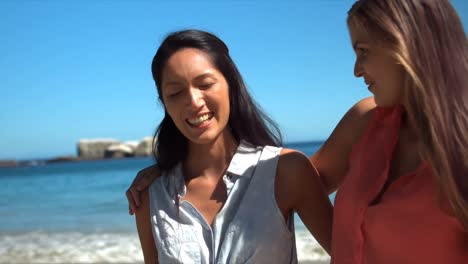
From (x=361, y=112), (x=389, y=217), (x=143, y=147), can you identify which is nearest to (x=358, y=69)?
(x=361, y=112)

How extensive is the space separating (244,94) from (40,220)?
490 inches

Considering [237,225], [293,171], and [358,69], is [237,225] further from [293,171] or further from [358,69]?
[358,69]

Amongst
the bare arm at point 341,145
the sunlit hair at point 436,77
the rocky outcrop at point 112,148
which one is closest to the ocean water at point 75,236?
the bare arm at point 341,145

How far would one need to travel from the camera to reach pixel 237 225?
2.46 m

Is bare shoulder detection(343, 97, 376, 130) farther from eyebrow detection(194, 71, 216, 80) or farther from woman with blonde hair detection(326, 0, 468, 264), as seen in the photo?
eyebrow detection(194, 71, 216, 80)

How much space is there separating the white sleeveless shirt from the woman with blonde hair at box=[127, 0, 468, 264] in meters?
0.41

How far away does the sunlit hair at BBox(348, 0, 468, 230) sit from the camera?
5.60 ft

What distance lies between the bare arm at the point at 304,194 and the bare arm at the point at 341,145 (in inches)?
3.6

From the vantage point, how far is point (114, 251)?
8242 millimetres

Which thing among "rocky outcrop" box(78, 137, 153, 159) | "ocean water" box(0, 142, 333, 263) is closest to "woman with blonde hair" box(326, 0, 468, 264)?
"ocean water" box(0, 142, 333, 263)

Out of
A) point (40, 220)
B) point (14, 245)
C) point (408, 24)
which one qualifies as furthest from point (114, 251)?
point (408, 24)

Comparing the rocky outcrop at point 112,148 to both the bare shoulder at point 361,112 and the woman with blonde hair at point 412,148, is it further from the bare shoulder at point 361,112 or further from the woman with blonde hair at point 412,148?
the woman with blonde hair at point 412,148

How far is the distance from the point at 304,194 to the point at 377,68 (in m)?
0.88

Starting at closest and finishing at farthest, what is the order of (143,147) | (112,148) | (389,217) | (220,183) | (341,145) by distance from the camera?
(389,217), (341,145), (220,183), (143,147), (112,148)
